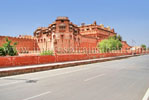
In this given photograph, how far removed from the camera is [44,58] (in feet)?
56.4

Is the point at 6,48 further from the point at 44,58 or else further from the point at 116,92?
the point at 116,92

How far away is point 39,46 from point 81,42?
18827 millimetres

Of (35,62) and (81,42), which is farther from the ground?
(81,42)

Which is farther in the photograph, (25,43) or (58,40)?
(25,43)

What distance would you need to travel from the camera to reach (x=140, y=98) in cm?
518

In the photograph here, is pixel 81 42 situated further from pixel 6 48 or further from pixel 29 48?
pixel 6 48

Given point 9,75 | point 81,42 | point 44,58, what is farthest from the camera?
point 81,42

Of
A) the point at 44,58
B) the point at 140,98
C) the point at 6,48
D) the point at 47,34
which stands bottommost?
the point at 140,98

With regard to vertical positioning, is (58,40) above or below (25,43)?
above

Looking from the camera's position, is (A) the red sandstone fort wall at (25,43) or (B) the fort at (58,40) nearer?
(A) the red sandstone fort wall at (25,43)

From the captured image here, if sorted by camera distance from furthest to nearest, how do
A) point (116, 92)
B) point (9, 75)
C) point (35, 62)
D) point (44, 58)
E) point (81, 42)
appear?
point (81, 42) < point (44, 58) < point (35, 62) < point (9, 75) < point (116, 92)

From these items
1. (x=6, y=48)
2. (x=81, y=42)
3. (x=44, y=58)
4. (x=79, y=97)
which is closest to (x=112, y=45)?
(x=81, y=42)

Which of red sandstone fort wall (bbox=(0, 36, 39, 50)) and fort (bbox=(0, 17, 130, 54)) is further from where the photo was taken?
fort (bbox=(0, 17, 130, 54))

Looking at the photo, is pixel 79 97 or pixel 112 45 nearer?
pixel 79 97
